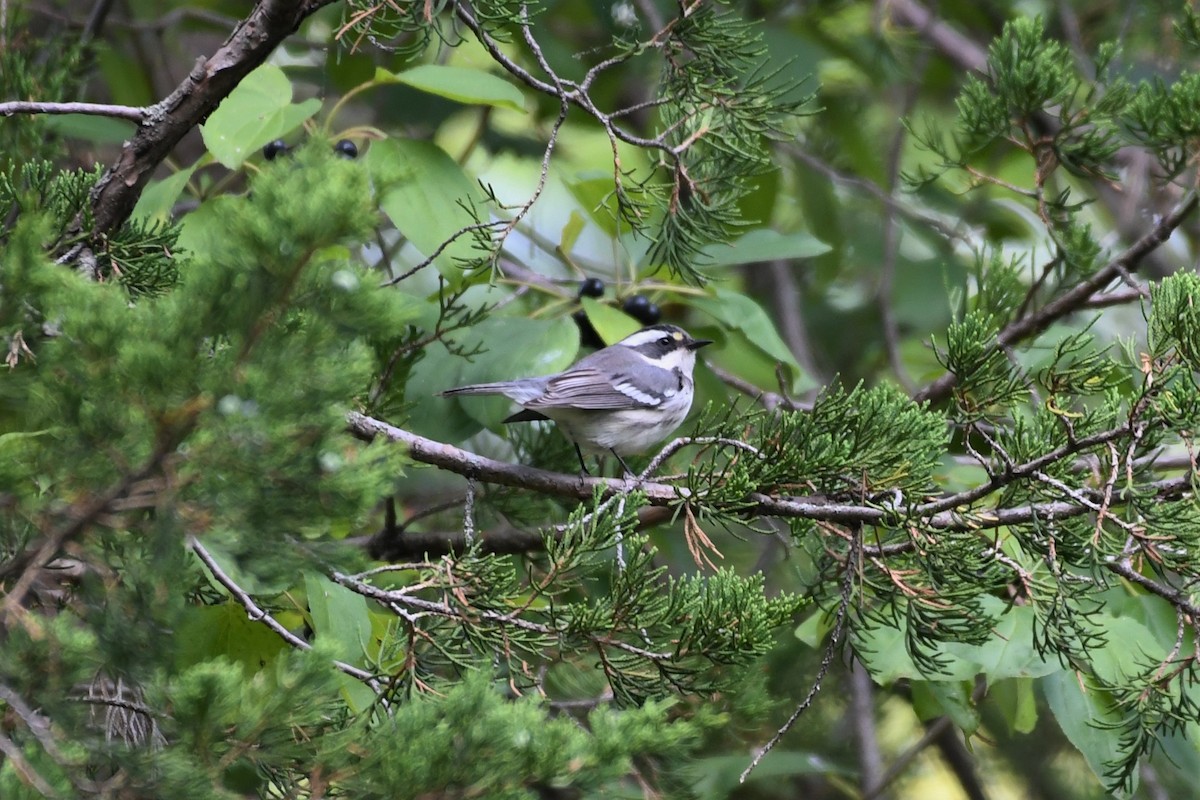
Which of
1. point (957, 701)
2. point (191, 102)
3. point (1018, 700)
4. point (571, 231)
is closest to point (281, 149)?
point (571, 231)

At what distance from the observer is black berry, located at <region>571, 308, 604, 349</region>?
324 cm

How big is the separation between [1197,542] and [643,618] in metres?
0.95

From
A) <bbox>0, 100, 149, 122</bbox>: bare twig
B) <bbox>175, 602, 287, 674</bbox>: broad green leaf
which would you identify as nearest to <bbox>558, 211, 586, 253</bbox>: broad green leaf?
<bbox>0, 100, 149, 122</bbox>: bare twig

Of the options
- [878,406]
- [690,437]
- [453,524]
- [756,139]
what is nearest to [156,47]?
[453,524]

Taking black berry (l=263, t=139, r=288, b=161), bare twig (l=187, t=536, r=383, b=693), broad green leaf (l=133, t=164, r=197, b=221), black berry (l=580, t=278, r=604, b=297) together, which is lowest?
bare twig (l=187, t=536, r=383, b=693)

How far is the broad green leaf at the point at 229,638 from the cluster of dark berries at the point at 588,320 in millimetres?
1363

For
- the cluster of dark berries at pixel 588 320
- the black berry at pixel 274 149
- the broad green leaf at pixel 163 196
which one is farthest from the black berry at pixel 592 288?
the broad green leaf at pixel 163 196

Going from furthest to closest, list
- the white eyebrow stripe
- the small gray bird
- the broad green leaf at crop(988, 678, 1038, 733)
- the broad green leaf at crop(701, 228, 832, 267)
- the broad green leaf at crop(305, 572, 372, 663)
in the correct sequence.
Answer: the white eyebrow stripe → the small gray bird → the broad green leaf at crop(701, 228, 832, 267) → the broad green leaf at crop(988, 678, 1038, 733) → the broad green leaf at crop(305, 572, 372, 663)

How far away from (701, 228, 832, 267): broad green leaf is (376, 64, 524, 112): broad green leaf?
780 millimetres

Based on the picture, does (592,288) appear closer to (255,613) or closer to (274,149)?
(274,149)

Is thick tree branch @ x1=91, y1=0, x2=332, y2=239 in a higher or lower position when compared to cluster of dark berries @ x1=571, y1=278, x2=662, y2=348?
higher

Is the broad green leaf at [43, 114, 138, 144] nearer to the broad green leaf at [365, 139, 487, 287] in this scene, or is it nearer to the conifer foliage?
the conifer foliage

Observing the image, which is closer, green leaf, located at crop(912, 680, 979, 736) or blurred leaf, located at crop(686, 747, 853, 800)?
green leaf, located at crop(912, 680, 979, 736)

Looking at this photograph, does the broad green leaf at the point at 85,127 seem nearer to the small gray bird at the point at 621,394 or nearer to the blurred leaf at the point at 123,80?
the blurred leaf at the point at 123,80
